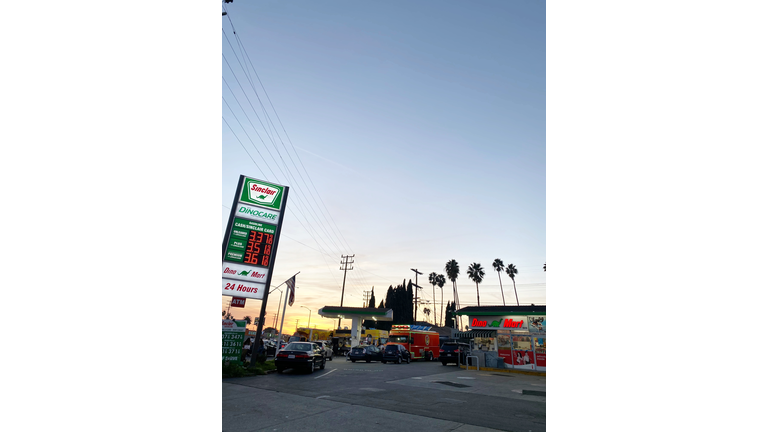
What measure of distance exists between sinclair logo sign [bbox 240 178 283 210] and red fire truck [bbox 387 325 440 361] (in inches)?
866

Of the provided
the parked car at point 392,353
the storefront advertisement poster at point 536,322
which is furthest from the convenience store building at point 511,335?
the parked car at point 392,353

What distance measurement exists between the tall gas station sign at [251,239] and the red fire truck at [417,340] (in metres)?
21.1

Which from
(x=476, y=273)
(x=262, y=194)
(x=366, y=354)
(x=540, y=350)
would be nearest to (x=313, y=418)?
(x=262, y=194)

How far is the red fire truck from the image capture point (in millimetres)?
35938

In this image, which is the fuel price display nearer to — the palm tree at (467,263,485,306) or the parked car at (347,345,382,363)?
the parked car at (347,345,382,363)

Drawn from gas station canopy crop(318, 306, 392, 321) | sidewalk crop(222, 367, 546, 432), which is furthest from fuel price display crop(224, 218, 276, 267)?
gas station canopy crop(318, 306, 392, 321)

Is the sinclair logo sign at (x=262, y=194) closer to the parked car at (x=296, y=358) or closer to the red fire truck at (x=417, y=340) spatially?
the parked car at (x=296, y=358)

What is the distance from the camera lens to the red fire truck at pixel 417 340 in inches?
1415

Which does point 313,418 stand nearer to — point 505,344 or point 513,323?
point 505,344
